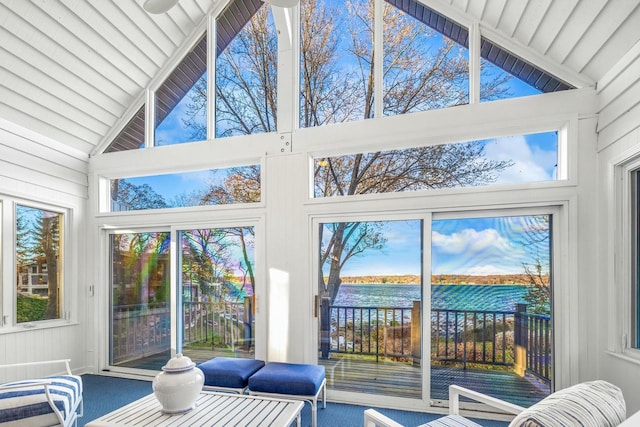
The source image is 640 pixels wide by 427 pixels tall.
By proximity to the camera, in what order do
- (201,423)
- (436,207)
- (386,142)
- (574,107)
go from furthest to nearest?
1. (386,142)
2. (436,207)
3. (574,107)
4. (201,423)

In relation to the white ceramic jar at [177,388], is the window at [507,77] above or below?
above

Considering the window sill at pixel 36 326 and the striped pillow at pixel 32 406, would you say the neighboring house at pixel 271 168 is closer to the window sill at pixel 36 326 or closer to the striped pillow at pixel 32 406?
the window sill at pixel 36 326

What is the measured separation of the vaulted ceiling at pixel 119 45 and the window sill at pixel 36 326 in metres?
2.04

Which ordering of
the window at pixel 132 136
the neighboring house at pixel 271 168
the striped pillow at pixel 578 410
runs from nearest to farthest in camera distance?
the striped pillow at pixel 578 410 < the neighboring house at pixel 271 168 < the window at pixel 132 136

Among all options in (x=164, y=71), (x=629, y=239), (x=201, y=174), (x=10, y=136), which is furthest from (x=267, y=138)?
(x=629, y=239)

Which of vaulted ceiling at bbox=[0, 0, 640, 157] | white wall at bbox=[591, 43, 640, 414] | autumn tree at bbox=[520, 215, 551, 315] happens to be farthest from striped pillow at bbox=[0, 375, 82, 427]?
white wall at bbox=[591, 43, 640, 414]

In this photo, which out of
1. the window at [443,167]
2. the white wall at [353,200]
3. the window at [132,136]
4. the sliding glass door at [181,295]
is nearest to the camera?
the white wall at [353,200]

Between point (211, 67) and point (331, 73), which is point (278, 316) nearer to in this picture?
point (331, 73)

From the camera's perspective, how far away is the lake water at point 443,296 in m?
3.28

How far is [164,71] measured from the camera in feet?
14.5

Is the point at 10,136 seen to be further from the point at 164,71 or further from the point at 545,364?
the point at 545,364

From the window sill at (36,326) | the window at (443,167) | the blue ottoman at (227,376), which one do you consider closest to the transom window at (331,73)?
the window at (443,167)

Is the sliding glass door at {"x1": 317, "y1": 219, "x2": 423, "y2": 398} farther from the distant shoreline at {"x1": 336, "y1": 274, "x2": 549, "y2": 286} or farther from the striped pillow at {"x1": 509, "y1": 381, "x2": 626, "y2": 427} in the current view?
the striped pillow at {"x1": 509, "y1": 381, "x2": 626, "y2": 427}

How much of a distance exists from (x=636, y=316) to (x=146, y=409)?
3.37 metres
